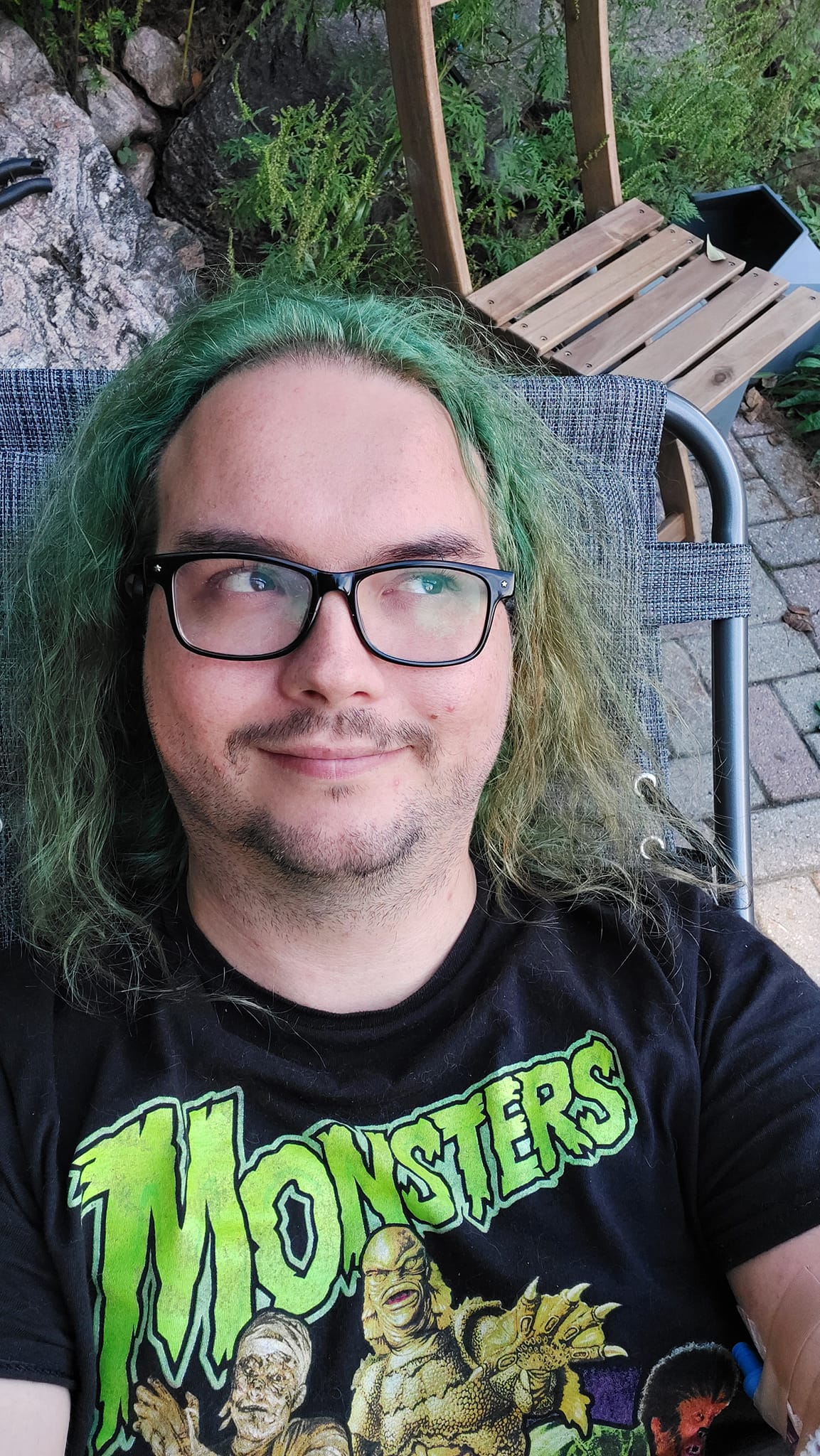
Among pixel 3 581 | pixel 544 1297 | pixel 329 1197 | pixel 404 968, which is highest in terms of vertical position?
pixel 3 581

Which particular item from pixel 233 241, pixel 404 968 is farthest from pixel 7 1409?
pixel 233 241

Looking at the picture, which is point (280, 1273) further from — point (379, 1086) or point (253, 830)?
point (253, 830)

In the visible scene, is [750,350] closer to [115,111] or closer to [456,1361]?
[115,111]

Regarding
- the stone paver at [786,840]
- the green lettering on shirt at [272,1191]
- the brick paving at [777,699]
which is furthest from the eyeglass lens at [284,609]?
the stone paver at [786,840]

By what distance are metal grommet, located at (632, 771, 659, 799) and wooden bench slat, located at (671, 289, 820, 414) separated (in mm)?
1454

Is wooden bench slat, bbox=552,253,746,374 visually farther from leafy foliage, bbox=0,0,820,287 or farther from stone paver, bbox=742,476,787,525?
stone paver, bbox=742,476,787,525

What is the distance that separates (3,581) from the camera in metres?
1.89

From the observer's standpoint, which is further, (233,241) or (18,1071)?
(233,241)

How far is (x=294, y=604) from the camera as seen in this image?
1394 mm

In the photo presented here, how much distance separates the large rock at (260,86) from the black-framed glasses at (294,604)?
3.18 m

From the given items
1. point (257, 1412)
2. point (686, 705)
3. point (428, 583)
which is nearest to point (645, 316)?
point (686, 705)

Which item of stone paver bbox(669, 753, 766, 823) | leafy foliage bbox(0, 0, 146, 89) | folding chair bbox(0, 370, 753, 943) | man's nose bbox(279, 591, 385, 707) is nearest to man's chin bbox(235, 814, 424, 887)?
man's nose bbox(279, 591, 385, 707)

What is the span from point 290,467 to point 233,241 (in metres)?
3.16

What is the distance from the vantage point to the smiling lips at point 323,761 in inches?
53.2
